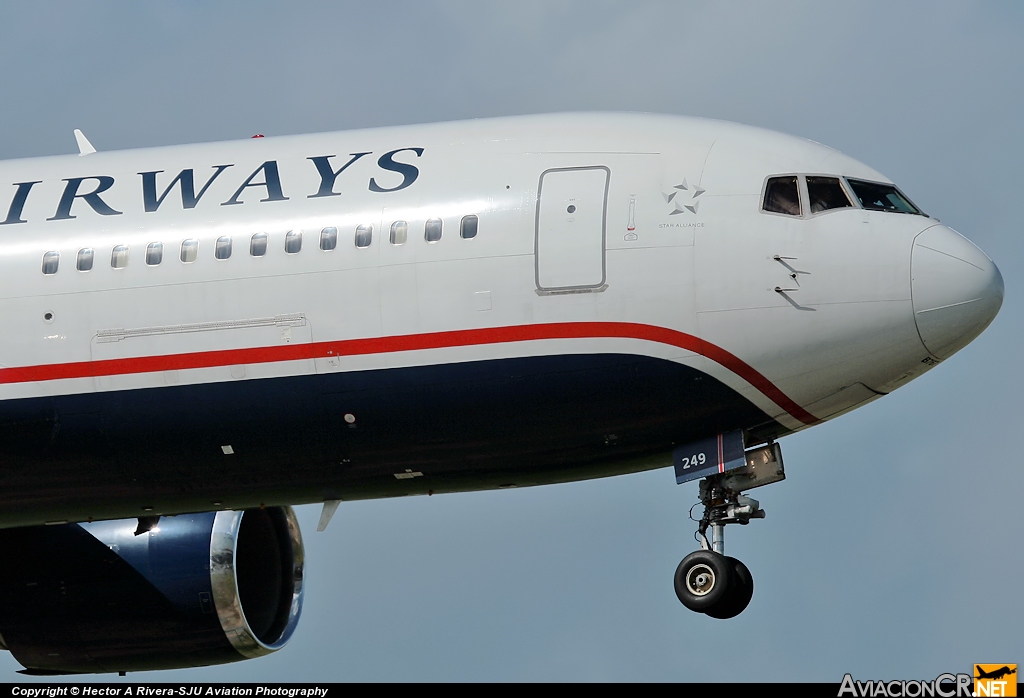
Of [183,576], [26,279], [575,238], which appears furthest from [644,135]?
[183,576]

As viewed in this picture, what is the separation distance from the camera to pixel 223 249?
25.2 metres

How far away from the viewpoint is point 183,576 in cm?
3008

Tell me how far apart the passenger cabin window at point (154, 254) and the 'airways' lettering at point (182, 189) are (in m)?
0.70

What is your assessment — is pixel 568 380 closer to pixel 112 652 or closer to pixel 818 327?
pixel 818 327

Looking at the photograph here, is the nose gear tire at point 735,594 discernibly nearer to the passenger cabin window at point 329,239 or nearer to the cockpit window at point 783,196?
the cockpit window at point 783,196

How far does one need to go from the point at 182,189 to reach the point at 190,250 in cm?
129

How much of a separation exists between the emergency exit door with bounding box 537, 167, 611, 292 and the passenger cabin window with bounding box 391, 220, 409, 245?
1.82 metres

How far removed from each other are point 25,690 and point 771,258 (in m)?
14.4

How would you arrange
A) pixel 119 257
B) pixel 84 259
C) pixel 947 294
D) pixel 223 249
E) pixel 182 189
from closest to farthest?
pixel 947 294, pixel 223 249, pixel 119 257, pixel 84 259, pixel 182 189

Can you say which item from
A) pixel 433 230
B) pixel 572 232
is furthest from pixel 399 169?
pixel 572 232

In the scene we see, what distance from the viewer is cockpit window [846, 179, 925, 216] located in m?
24.2

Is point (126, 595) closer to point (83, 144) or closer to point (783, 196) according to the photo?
point (83, 144)

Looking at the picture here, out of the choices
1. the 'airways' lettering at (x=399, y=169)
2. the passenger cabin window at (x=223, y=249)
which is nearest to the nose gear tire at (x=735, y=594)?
A: the 'airways' lettering at (x=399, y=169)

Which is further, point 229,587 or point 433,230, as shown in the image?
point 229,587
